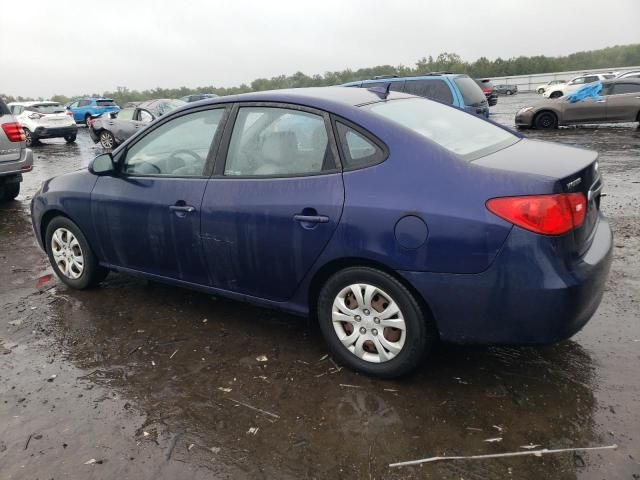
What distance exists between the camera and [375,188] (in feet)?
9.37

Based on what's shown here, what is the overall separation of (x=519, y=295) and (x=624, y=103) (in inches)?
623

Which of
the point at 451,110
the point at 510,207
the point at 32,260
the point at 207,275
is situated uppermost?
the point at 451,110

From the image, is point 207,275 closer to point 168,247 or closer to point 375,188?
point 168,247

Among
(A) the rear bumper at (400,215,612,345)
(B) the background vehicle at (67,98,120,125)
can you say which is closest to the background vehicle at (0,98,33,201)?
(A) the rear bumper at (400,215,612,345)

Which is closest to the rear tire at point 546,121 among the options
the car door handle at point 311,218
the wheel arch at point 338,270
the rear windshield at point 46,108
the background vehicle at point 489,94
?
the background vehicle at point 489,94

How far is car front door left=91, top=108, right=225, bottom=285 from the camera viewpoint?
3602 mm

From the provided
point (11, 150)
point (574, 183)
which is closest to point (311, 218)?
point (574, 183)

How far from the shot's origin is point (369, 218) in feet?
9.29

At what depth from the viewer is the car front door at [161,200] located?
3602mm

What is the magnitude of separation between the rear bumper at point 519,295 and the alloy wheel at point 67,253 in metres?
3.07

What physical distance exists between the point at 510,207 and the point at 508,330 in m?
0.62

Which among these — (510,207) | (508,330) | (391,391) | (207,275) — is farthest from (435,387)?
(207,275)

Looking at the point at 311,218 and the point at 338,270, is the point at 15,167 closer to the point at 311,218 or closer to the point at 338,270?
the point at 311,218

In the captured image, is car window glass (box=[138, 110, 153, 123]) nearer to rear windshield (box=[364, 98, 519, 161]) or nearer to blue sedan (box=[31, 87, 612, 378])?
blue sedan (box=[31, 87, 612, 378])
